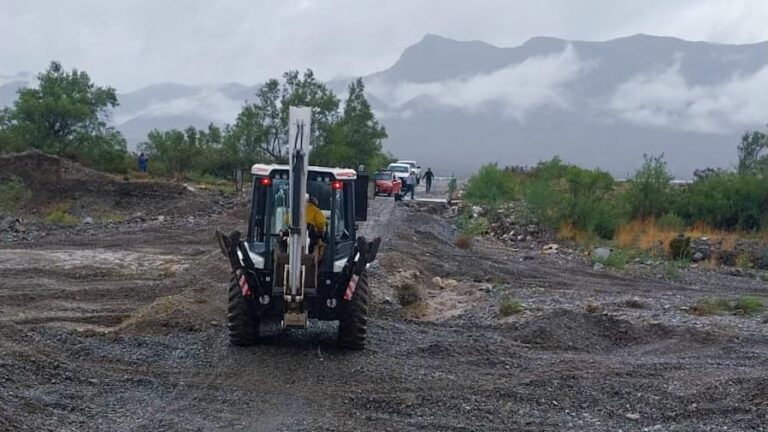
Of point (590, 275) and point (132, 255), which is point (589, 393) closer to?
point (590, 275)

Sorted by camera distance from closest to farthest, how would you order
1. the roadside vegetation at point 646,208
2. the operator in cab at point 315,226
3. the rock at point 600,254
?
the operator in cab at point 315,226 < the rock at point 600,254 < the roadside vegetation at point 646,208

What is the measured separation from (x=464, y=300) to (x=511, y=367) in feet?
23.4

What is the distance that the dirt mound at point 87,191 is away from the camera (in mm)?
38875

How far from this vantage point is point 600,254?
26.6 m

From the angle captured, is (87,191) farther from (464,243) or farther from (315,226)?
(315,226)

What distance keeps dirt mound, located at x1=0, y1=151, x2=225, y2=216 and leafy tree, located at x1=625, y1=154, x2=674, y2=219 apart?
16667 mm

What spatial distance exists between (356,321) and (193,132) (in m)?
53.5

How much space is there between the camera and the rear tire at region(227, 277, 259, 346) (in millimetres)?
11875

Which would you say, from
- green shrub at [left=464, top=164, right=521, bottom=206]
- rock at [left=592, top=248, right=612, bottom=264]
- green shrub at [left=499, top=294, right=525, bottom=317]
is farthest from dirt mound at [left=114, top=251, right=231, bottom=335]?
green shrub at [left=464, top=164, right=521, bottom=206]

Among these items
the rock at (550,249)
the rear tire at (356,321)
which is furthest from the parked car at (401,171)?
the rear tire at (356,321)

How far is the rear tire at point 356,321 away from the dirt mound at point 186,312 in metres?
2.40

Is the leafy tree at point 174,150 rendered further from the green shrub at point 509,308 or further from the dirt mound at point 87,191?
the green shrub at point 509,308

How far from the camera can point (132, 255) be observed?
23.9 meters

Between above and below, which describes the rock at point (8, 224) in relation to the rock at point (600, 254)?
below
